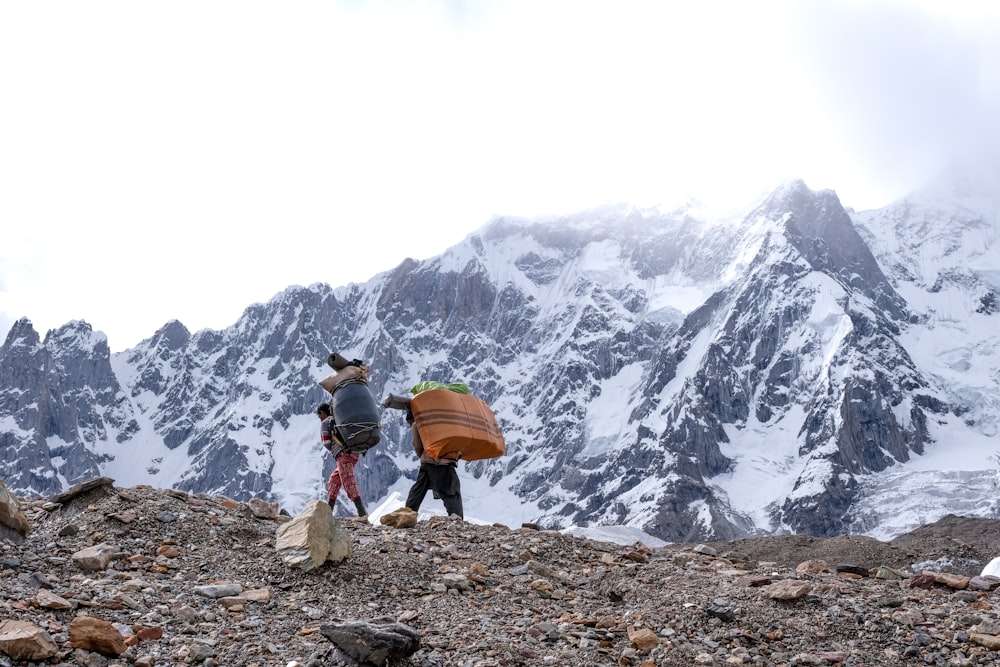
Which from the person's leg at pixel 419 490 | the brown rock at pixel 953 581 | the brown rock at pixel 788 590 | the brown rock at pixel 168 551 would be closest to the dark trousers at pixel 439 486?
the person's leg at pixel 419 490

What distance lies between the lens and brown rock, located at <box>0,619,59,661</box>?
5.77 m

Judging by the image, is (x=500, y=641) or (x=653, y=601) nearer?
(x=500, y=641)

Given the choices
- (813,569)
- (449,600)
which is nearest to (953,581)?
(813,569)

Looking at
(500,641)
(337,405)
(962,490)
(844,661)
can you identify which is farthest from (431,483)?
(962,490)

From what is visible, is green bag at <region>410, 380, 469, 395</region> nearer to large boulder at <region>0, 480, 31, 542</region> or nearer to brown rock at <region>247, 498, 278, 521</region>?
brown rock at <region>247, 498, 278, 521</region>

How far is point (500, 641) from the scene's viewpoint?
696 cm

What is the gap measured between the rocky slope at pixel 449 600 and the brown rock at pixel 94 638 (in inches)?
0.9

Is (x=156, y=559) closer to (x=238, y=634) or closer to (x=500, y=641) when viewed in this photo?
(x=238, y=634)

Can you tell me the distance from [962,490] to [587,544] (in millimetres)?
207699

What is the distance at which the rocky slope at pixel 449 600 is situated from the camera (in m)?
6.69

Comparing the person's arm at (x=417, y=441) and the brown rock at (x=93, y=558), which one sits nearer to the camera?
the brown rock at (x=93, y=558)

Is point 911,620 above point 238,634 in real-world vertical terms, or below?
below

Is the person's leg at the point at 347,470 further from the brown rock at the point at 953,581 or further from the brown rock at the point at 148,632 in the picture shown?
the brown rock at the point at 953,581

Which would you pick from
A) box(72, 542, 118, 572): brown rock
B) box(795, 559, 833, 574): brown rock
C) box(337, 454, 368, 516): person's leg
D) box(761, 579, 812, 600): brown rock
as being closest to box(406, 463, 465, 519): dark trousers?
box(337, 454, 368, 516): person's leg
